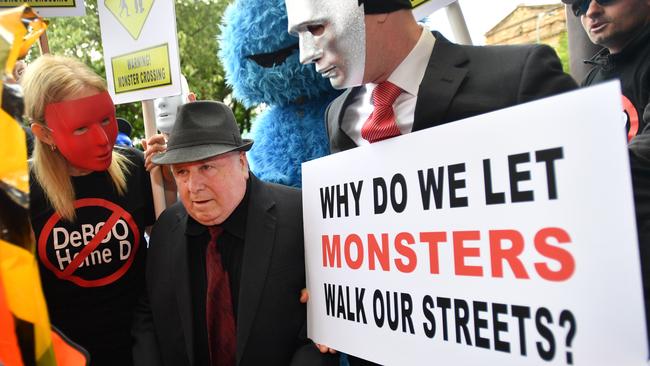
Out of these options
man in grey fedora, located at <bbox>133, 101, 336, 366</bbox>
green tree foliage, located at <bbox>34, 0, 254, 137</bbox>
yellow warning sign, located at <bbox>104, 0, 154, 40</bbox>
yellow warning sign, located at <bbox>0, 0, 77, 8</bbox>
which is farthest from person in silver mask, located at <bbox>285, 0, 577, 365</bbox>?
green tree foliage, located at <bbox>34, 0, 254, 137</bbox>

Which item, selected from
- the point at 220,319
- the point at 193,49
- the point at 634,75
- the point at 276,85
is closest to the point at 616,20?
the point at 634,75

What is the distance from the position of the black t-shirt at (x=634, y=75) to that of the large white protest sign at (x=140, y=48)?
6.20 ft

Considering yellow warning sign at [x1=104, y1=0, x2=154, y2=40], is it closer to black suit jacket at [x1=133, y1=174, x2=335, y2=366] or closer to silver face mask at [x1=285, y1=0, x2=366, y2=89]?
black suit jacket at [x1=133, y1=174, x2=335, y2=366]

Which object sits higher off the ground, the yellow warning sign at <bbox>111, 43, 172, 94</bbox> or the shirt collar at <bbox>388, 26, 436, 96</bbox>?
the yellow warning sign at <bbox>111, 43, 172, 94</bbox>

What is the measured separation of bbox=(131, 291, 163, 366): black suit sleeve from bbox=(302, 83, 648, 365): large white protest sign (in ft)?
2.26

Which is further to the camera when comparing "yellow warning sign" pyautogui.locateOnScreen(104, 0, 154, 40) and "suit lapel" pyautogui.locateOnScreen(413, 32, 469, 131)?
"yellow warning sign" pyautogui.locateOnScreen(104, 0, 154, 40)

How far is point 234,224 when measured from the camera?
7.43 ft

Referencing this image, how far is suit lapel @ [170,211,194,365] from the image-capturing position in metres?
2.18

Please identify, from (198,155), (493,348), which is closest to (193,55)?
(198,155)

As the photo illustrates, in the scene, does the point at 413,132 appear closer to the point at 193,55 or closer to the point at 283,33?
the point at 283,33

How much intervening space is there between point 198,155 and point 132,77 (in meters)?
0.89

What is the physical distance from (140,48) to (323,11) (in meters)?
1.22

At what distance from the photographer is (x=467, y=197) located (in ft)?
5.18

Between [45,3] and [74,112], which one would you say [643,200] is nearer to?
[74,112]
